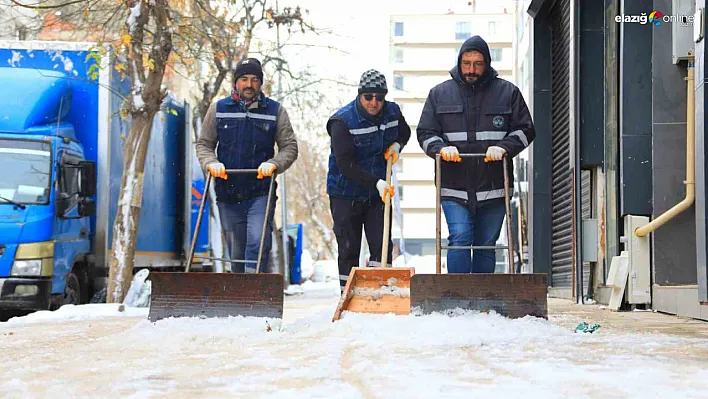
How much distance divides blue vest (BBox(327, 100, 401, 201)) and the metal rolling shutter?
5.46 m

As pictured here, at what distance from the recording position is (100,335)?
270 inches

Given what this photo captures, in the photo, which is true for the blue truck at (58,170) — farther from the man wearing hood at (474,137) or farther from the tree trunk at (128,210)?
the man wearing hood at (474,137)

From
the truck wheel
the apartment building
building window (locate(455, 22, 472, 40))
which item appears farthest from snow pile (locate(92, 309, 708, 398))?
building window (locate(455, 22, 472, 40))

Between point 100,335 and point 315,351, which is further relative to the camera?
point 100,335

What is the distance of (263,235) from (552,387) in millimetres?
3930

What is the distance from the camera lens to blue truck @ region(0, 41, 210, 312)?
10.9 meters

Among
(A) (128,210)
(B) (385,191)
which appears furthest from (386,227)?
(A) (128,210)

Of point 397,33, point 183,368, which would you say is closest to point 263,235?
point 183,368

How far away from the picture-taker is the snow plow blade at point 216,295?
262 inches

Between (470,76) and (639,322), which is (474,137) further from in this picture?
(639,322)

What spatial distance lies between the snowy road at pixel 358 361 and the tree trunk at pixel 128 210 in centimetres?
526

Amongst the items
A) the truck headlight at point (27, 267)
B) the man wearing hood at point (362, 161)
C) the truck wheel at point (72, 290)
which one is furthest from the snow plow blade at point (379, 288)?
the truck wheel at point (72, 290)

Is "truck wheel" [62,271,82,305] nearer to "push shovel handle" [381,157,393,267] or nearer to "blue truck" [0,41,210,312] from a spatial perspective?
"blue truck" [0,41,210,312]

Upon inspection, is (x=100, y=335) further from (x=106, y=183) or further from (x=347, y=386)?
(x=106, y=183)
